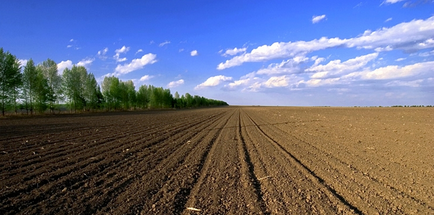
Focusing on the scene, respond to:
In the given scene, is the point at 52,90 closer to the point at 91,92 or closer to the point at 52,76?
the point at 52,76

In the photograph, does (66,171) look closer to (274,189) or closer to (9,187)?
(9,187)

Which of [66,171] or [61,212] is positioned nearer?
[61,212]

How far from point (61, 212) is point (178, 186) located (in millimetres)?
2201

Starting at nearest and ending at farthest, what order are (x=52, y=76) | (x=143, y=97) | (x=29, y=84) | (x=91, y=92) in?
(x=29, y=84)
(x=52, y=76)
(x=91, y=92)
(x=143, y=97)

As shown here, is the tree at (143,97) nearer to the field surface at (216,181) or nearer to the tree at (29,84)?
the tree at (29,84)

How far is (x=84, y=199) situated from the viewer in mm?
4453

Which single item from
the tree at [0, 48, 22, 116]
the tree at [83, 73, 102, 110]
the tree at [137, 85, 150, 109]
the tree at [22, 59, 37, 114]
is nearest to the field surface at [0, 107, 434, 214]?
the tree at [0, 48, 22, 116]

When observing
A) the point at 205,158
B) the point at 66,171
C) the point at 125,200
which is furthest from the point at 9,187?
the point at 205,158

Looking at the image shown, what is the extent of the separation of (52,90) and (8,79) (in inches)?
366

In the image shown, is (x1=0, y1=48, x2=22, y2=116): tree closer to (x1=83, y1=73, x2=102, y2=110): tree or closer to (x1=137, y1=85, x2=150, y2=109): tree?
(x1=83, y1=73, x2=102, y2=110): tree

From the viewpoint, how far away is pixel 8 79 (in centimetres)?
3241

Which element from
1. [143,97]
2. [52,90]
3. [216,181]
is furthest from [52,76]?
[216,181]

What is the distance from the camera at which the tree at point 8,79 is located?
31.8 meters

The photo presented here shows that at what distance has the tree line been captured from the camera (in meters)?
32.7
